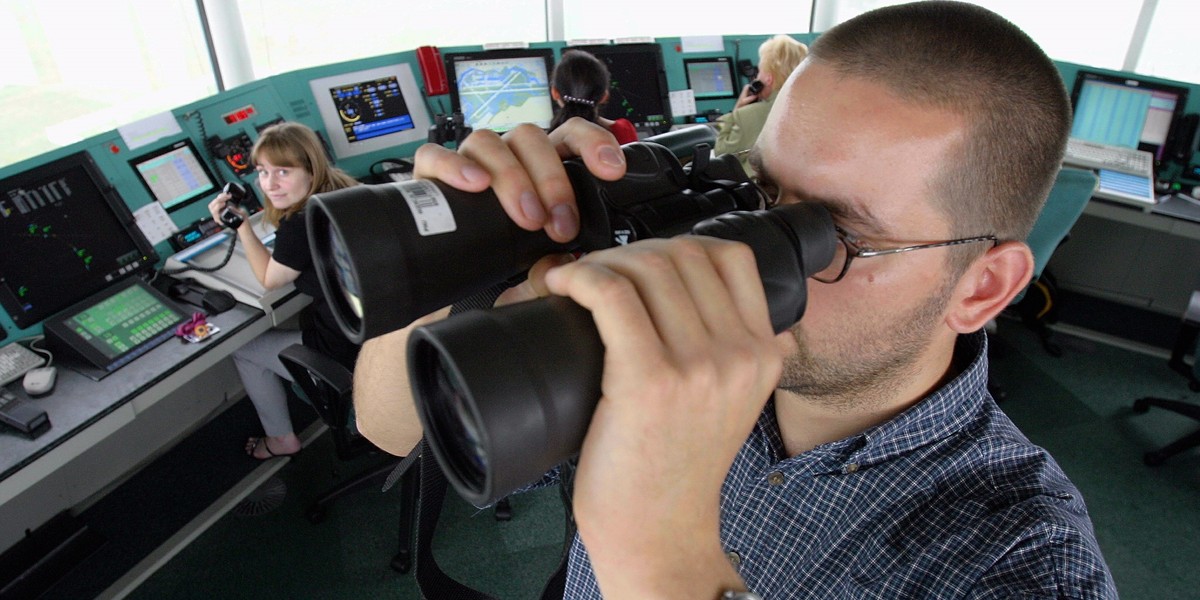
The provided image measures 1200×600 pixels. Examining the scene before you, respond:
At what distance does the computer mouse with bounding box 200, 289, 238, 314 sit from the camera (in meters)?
2.13

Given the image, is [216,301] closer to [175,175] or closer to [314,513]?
[175,175]

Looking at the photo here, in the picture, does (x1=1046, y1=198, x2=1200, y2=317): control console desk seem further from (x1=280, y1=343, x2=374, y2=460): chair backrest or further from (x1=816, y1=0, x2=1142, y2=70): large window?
(x1=280, y1=343, x2=374, y2=460): chair backrest

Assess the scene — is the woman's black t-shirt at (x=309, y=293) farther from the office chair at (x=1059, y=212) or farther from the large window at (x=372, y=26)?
the office chair at (x=1059, y=212)

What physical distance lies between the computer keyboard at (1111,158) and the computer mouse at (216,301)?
3.65 m

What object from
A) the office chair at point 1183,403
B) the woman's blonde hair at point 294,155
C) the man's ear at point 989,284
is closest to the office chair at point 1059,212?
the office chair at point 1183,403

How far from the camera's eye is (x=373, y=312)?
65cm

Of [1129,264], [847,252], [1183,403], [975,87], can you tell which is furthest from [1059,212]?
[847,252]

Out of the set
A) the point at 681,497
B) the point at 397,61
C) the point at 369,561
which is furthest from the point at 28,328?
the point at 681,497

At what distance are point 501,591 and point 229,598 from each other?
2.67 feet

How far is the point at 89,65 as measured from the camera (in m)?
3.20

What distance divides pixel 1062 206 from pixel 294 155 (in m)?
2.71

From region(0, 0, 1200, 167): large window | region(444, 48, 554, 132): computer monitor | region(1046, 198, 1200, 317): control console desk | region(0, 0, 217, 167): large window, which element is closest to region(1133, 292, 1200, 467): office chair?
region(1046, 198, 1200, 317): control console desk

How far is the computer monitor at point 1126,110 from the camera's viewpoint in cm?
345

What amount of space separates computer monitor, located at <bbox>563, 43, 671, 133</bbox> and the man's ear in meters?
2.78
